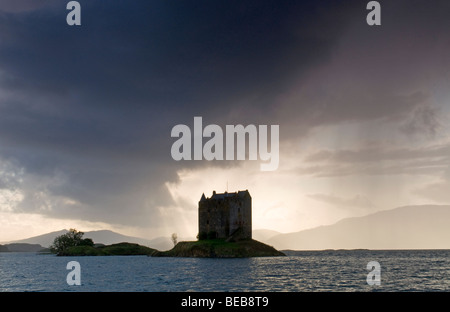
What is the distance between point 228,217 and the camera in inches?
6491

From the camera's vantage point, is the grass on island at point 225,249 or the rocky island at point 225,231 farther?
the rocky island at point 225,231

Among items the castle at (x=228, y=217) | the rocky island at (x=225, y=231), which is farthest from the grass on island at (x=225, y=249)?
the castle at (x=228, y=217)

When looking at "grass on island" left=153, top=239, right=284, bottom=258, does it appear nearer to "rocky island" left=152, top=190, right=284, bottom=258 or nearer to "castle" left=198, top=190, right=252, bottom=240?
"rocky island" left=152, top=190, right=284, bottom=258

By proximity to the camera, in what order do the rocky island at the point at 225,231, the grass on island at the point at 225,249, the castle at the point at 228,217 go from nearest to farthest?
the grass on island at the point at 225,249 → the rocky island at the point at 225,231 → the castle at the point at 228,217

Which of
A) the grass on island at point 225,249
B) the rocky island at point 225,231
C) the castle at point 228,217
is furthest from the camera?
the castle at point 228,217

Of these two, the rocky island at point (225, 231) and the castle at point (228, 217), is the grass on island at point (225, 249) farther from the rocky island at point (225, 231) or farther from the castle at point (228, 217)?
the castle at point (228, 217)

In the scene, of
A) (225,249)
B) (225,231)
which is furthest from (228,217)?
(225,249)

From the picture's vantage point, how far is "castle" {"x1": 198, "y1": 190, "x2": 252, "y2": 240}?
6417 inches

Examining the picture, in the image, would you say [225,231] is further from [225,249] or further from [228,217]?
[225,249]

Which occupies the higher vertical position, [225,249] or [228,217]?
[228,217]

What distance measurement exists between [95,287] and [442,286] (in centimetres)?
5306

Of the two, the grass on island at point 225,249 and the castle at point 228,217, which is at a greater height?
the castle at point 228,217

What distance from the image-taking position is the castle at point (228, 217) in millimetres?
163000
